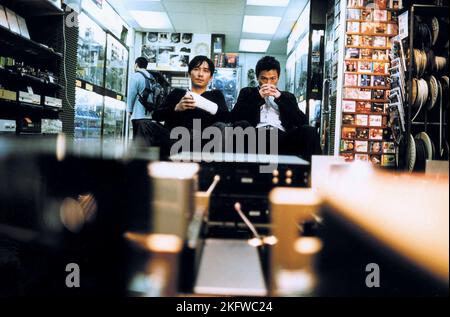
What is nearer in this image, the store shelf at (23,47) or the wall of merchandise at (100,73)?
the store shelf at (23,47)

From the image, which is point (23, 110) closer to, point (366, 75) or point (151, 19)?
point (366, 75)

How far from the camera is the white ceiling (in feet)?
18.6

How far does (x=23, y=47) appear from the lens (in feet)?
9.29

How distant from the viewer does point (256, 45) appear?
Answer: 330 inches

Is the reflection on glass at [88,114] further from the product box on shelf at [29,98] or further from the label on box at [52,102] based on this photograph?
the product box on shelf at [29,98]

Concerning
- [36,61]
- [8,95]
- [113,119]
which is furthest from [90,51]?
[8,95]

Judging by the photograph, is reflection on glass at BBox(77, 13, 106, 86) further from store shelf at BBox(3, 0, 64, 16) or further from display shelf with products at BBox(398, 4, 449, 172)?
display shelf with products at BBox(398, 4, 449, 172)

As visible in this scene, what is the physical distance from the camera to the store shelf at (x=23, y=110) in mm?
2581

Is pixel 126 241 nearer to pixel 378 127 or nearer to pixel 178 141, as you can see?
pixel 178 141

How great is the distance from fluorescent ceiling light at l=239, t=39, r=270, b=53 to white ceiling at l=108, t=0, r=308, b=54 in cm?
67

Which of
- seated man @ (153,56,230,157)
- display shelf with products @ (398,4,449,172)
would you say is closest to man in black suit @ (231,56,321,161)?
seated man @ (153,56,230,157)

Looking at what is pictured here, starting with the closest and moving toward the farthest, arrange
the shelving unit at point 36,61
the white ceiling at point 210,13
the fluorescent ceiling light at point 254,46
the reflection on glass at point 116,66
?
1. the shelving unit at point 36,61
2. the reflection on glass at point 116,66
3. the white ceiling at point 210,13
4. the fluorescent ceiling light at point 254,46

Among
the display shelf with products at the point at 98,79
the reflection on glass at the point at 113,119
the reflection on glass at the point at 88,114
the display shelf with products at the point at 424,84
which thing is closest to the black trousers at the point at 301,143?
the display shelf with products at the point at 424,84

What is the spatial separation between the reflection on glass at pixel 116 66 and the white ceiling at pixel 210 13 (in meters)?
0.72
